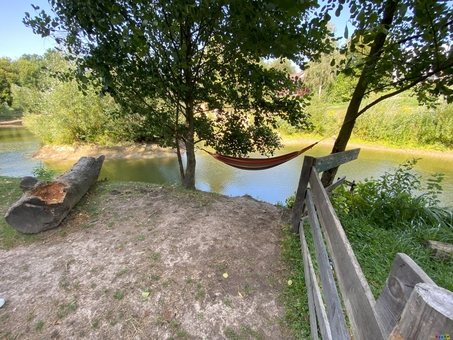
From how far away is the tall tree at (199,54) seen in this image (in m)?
1.60

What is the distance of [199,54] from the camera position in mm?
2646

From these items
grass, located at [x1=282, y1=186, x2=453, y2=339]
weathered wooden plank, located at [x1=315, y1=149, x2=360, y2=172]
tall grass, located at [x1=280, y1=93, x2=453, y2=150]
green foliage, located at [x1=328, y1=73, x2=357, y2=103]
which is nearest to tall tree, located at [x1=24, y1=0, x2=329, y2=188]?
green foliage, located at [x1=328, y1=73, x2=357, y2=103]

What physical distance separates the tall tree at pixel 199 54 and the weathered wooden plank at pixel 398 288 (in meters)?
1.36

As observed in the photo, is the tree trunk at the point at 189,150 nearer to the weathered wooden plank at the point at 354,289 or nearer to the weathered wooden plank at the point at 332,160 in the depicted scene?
the weathered wooden plank at the point at 332,160

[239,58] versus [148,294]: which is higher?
[239,58]

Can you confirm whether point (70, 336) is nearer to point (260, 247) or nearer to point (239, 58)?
point (260, 247)

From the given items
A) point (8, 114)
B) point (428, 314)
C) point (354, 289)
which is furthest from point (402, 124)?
point (8, 114)

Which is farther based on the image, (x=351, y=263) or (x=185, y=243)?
(x=185, y=243)

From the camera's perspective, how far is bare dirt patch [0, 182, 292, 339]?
4.04 feet

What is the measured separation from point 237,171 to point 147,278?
5447mm

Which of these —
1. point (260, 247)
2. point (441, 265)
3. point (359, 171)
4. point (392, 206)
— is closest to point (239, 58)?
point (260, 247)

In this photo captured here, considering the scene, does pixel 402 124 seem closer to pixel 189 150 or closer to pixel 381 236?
pixel 381 236

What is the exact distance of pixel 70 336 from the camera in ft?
3.85

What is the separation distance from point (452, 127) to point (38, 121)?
17.0m
